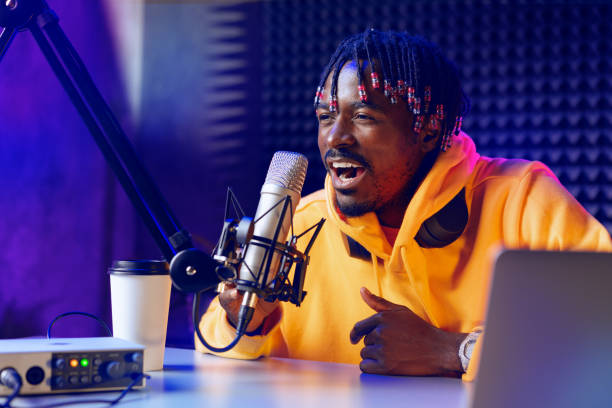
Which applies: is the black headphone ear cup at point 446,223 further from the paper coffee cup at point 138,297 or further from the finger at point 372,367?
the paper coffee cup at point 138,297

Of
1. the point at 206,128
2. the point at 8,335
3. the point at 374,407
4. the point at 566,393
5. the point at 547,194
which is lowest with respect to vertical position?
the point at 8,335

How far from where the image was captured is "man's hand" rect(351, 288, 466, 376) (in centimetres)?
127

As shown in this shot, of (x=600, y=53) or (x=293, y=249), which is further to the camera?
(x=600, y=53)

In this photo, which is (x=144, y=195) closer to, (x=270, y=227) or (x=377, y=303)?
(x=270, y=227)

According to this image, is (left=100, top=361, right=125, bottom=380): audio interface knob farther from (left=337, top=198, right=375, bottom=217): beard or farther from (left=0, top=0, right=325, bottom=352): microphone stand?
(left=337, top=198, right=375, bottom=217): beard

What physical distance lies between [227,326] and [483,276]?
2.16 ft

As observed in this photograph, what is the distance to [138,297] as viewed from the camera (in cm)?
117

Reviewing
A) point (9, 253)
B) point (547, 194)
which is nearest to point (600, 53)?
point (547, 194)

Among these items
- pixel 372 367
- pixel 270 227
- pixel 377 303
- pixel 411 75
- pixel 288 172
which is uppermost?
pixel 411 75

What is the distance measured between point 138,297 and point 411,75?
0.90 metres

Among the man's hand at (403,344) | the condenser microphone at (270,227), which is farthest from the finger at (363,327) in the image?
the condenser microphone at (270,227)

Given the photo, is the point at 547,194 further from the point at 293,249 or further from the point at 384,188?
the point at 293,249

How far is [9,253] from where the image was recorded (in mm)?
1995

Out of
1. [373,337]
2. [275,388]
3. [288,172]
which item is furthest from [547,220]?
[275,388]
